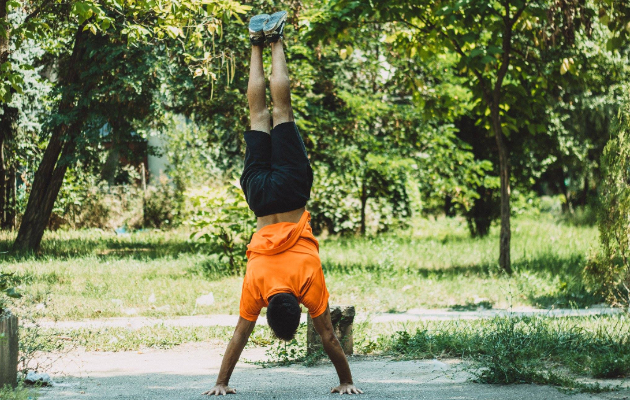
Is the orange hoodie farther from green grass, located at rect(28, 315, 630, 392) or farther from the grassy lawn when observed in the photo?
the grassy lawn

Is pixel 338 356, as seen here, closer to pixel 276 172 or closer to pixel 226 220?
pixel 276 172

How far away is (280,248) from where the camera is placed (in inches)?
203

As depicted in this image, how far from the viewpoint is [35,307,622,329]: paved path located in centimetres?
880

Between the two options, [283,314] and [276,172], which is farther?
[276,172]

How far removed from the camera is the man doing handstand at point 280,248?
5.11 meters

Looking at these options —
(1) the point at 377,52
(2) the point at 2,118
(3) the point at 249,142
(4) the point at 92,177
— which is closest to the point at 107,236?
(4) the point at 92,177

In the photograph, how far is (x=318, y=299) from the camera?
521 centimetres

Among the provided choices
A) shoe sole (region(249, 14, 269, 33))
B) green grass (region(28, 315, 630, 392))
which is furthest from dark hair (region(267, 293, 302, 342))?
shoe sole (region(249, 14, 269, 33))

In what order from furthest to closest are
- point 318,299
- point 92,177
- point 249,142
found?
point 92,177, point 249,142, point 318,299

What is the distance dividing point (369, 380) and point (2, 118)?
14.7m

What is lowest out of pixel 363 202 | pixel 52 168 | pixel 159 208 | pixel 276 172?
pixel 363 202

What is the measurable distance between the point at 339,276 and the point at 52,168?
7.31 m

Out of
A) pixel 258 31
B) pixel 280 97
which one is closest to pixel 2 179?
pixel 258 31

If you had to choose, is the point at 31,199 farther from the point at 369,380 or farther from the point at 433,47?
the point at 369,380
